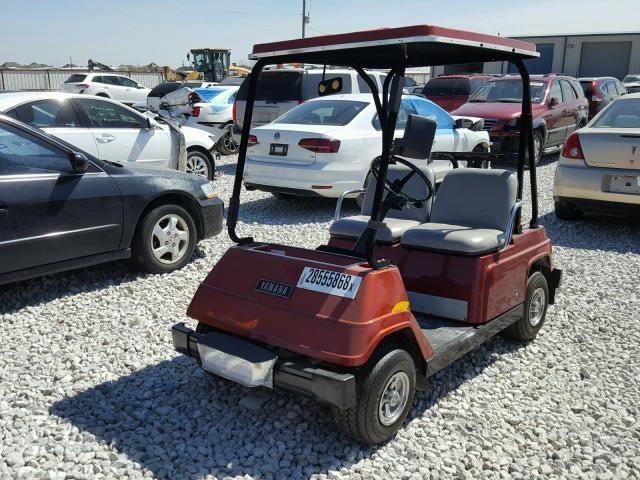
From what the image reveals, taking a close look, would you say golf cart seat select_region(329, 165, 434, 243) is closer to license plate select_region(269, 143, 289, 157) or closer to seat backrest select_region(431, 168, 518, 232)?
seat backrest select_region(431, 168, 518, 232)

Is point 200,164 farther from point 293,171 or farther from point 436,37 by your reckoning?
point 436,37

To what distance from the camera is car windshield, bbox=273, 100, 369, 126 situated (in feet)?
26.6

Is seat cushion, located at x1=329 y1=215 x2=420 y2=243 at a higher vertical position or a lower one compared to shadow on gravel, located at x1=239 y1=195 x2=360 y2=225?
higher

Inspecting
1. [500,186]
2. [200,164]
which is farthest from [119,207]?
[200,164]

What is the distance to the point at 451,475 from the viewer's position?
9.68 feet

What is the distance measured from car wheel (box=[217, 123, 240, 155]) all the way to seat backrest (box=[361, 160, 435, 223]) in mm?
8745

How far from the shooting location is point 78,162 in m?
5.02

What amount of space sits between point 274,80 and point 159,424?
32.1ft

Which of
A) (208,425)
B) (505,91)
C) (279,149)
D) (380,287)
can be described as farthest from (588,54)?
(208,425)

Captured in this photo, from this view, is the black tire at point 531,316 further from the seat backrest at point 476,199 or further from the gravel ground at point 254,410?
the seat backrest at point 476,199

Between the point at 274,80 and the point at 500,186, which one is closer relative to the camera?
the point at 500,186

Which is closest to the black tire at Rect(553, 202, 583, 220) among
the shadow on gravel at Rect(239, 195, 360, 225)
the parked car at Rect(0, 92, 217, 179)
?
the shadow on gravel at Rect(239, 195, 360, 225)

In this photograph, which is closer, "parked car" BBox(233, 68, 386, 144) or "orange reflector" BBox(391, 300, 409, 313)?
"orange reflector" BBox(391, 300, 409, 313)

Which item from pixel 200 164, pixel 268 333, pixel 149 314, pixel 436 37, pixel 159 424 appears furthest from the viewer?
pixel 200 164
